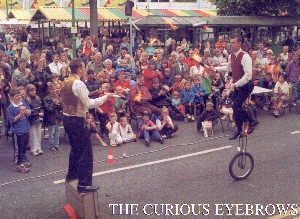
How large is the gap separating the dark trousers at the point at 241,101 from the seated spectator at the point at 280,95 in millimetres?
5554

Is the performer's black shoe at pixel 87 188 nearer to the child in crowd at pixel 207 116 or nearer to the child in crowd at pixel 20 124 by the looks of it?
the child in crowd at pixel 20 124

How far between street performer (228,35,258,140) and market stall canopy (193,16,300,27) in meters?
15.6

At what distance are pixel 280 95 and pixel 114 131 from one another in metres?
5.37

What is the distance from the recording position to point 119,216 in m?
5.63

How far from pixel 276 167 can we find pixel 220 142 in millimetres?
2093

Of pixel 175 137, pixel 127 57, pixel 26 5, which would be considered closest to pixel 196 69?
pixel 127 57

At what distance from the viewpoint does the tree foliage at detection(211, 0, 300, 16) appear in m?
24.6

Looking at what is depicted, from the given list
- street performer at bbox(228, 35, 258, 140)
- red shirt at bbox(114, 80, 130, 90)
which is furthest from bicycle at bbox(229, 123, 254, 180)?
red shirt at bbox(114, 80, 130, 90)

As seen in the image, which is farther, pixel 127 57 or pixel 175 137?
pixel 127 57

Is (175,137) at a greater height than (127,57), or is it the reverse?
(127,57)

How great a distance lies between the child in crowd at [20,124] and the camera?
7.87 metres

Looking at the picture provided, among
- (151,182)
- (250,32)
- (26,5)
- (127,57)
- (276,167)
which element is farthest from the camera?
(26,5)

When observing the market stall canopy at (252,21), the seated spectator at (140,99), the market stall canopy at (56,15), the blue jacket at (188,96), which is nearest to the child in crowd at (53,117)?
the seated spectator at (140,99)

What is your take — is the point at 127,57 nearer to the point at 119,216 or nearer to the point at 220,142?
the point at 220,142
